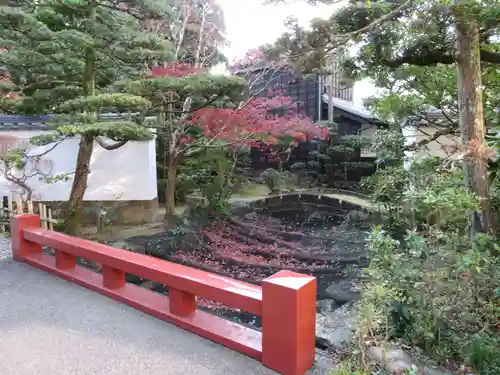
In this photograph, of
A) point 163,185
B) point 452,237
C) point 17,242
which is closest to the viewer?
point 452,237

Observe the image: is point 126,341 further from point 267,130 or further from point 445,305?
point 267,130

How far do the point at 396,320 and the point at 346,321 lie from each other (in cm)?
85

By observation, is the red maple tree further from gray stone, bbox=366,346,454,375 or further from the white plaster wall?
gray stone, bbox=366,346,454,375

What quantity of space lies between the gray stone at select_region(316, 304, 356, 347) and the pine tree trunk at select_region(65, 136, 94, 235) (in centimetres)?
493

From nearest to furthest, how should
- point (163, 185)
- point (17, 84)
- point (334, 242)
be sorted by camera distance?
point (17, 84)
point (334, 242)
point (163, 185)

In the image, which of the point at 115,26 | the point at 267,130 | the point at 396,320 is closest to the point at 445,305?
the point at 396,320

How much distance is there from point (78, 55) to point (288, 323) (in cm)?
602

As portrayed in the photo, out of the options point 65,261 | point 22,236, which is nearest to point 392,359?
point 65,261

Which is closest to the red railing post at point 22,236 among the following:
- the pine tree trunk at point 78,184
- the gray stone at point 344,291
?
the pine tree trunk at point 78,184

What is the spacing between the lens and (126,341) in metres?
3.09

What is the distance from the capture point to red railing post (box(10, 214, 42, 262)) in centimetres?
521

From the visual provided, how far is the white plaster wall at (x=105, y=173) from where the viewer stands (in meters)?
9.10

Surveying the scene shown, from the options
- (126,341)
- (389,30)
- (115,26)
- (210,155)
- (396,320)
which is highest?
(115,26)

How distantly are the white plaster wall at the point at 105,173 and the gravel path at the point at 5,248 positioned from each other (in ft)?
6.82
